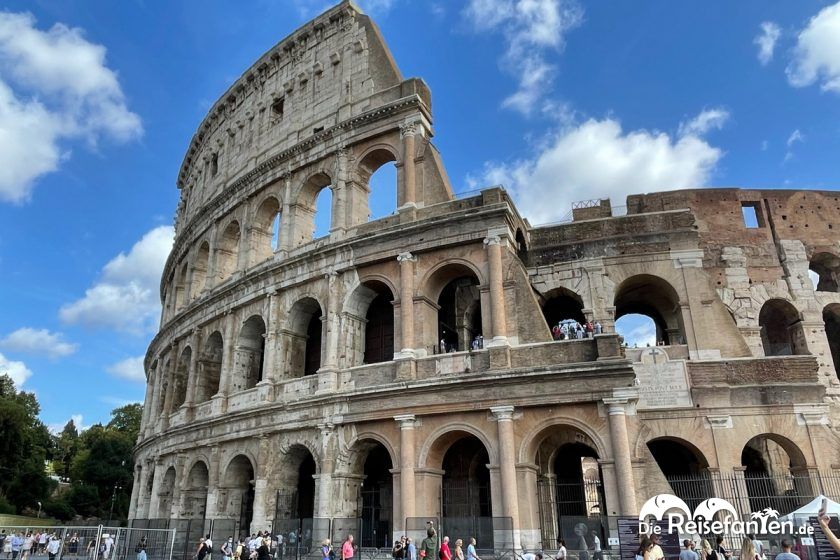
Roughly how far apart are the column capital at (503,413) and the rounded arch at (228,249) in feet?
42.0

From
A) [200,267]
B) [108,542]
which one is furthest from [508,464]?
[200,267]

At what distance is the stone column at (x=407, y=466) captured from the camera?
46.3 feet

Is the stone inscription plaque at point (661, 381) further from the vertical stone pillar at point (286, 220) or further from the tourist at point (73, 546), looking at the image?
the tourist at point (73, 546)

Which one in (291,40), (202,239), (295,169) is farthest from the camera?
(202,239)

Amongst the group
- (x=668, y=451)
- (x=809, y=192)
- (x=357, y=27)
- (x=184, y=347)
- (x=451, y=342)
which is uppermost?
(x=357, y=27)

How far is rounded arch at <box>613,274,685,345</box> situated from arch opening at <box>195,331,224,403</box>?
1341 centimetres

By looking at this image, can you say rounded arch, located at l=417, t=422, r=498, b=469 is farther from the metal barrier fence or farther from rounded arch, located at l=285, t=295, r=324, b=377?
the metal barrier fence

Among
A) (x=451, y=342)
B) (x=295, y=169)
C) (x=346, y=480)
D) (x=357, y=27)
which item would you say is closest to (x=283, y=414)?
(x=346, y=480)

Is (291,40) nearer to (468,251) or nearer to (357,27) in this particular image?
(357,27)

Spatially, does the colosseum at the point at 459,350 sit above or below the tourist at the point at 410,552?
above

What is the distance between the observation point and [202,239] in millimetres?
24750

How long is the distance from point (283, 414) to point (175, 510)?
6.03 metres

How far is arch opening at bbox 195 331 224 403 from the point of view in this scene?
69.3 feet

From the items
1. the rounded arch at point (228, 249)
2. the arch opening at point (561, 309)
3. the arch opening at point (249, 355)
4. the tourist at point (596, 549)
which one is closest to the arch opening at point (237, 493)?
the arch opening at point (249, 355)
